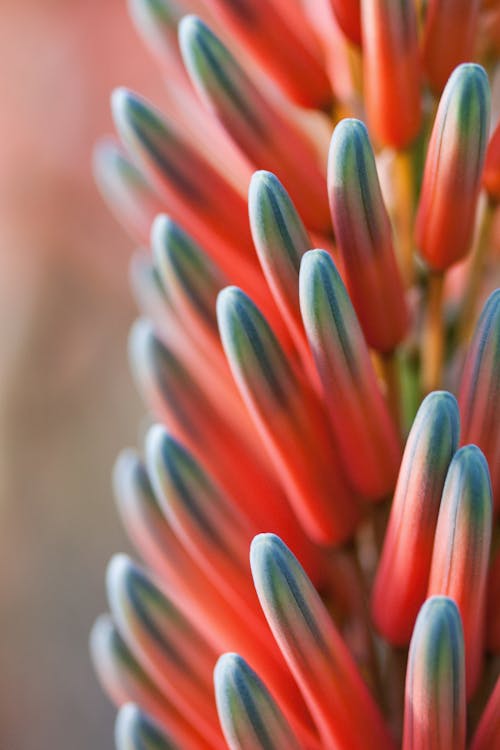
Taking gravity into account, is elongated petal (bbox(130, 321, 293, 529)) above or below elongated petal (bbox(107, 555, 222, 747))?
above

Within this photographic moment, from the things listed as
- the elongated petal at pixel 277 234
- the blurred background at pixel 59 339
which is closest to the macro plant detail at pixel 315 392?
the elongated petal at pixel 277 234

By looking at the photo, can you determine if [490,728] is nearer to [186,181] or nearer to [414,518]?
[414,518]

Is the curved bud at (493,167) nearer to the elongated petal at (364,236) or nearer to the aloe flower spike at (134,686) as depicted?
the elongated petal at (364,236)

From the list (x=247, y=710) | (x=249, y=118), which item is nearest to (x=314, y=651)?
(x=247, y=710)

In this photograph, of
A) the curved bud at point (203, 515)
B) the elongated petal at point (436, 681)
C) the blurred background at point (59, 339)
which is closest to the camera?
the elongated petal at point (436, 681)

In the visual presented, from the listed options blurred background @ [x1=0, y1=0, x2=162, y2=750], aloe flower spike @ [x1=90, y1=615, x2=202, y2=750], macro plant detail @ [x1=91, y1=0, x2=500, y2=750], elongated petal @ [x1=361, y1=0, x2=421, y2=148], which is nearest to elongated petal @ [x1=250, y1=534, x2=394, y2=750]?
macro plant detail @ [x1=91, y1=0, x2=500, y2=750]

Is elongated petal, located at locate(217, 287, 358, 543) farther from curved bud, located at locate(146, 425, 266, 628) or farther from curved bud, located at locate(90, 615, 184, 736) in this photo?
curved bud, located at locate(90, 615, 184, 736)

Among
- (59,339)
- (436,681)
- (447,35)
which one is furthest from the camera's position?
(59,339)
